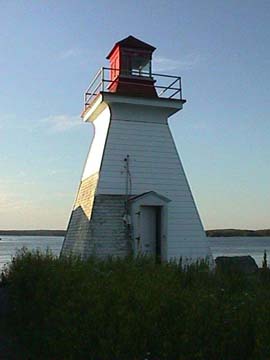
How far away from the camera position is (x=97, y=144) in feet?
57.2

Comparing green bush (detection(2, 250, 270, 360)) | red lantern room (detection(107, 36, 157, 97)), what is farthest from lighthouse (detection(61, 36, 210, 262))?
green bush (detection(2, 250, 270, 360))

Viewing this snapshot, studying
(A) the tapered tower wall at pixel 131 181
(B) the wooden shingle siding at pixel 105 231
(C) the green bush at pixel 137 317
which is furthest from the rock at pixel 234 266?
(B) the wooden shingle siding at pixel 105 231

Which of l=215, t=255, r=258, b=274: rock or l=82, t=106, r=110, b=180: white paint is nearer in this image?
l=215, t=255, r=258, b=274: rock

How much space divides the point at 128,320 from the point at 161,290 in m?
0.89

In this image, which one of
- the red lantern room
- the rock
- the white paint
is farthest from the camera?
the red lantern room

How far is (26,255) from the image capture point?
10289 millimetres

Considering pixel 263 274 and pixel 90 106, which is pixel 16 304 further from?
pixel 90 106

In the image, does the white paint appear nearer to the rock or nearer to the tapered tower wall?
the tapered tower wall

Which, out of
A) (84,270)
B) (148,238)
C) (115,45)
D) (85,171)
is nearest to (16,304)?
(84,270)

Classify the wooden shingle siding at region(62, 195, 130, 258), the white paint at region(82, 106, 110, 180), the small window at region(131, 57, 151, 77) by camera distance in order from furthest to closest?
the small window at region(131, 57, 151, 77)
the white paint at region(82, 106, 110, 180)
the wooden shingle siding at region(62, 195, 130, 258)

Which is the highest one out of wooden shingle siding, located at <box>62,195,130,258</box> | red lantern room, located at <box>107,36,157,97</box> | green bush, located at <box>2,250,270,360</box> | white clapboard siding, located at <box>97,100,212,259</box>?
red lantern room, located at <box>107,36,157,97</box>

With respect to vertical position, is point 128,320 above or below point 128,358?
above

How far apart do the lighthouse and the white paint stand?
4 centimetres

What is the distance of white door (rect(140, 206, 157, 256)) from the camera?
52.7ft
